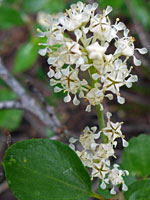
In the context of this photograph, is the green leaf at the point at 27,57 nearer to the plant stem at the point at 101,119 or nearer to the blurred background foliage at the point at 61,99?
the blurred background foliage at the point at 61,99

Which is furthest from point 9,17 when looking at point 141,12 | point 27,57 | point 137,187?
point 137,187

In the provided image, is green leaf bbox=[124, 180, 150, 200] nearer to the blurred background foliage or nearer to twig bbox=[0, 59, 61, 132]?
twig bbox=[0, 59, 61, 132]

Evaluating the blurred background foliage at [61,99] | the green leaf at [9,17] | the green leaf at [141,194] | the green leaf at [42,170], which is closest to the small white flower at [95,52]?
the green leaf at [42,170]

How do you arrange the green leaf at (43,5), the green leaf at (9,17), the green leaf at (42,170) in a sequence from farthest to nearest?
the green leaf at (43,5)
the green leaf at (9,17)
the green leaf at (42,170)

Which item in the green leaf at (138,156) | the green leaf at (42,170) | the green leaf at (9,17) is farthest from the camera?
the green leaf at (9,17)

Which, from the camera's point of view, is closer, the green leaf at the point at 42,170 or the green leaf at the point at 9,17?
the green leaf at the point at 42,170

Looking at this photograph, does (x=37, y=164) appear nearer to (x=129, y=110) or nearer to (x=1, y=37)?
(x=129, y=110)

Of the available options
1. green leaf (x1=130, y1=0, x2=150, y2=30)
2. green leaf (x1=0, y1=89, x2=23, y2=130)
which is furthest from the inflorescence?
green leaf (x1=130, y1=0, x2=150, y2=30)

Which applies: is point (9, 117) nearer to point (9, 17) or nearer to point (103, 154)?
point (9, 17)
